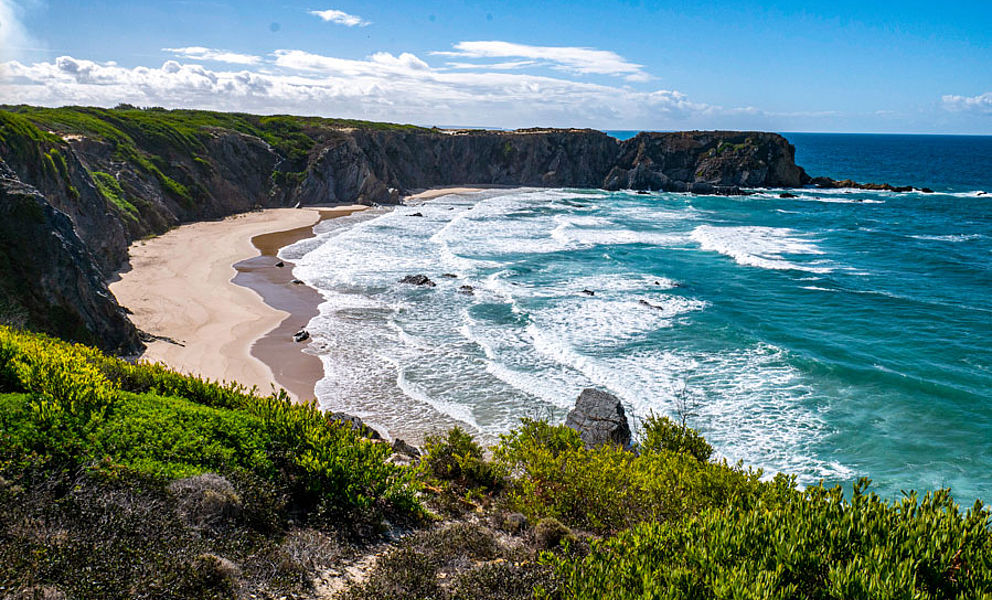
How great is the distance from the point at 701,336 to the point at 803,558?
20.5m

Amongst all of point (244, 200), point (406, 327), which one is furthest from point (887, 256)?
point (244, 200)

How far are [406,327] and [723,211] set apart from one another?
52300mm

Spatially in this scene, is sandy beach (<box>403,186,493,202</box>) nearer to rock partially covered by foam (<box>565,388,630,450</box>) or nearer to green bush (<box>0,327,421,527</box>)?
rock partially covered by foam (<box>565,388,630,450</box>)

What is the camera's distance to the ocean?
56.2 ft

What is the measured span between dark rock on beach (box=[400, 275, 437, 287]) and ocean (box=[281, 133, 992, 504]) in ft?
2.70

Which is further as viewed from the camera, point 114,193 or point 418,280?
point 114,193

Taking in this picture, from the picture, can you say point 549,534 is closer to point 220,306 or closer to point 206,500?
point 206,500

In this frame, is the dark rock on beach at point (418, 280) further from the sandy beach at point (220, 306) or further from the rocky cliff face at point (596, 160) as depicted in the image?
the rocky cliff face at point (596, 160)

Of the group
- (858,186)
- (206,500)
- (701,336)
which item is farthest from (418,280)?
(858,186)

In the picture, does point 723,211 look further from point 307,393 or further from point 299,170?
point 307,393

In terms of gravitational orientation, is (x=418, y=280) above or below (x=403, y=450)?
above

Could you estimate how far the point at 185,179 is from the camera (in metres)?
53.8

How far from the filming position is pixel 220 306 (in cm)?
2755

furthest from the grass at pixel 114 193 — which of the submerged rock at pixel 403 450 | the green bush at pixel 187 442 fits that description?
the submerged rock at pixel 403 450
